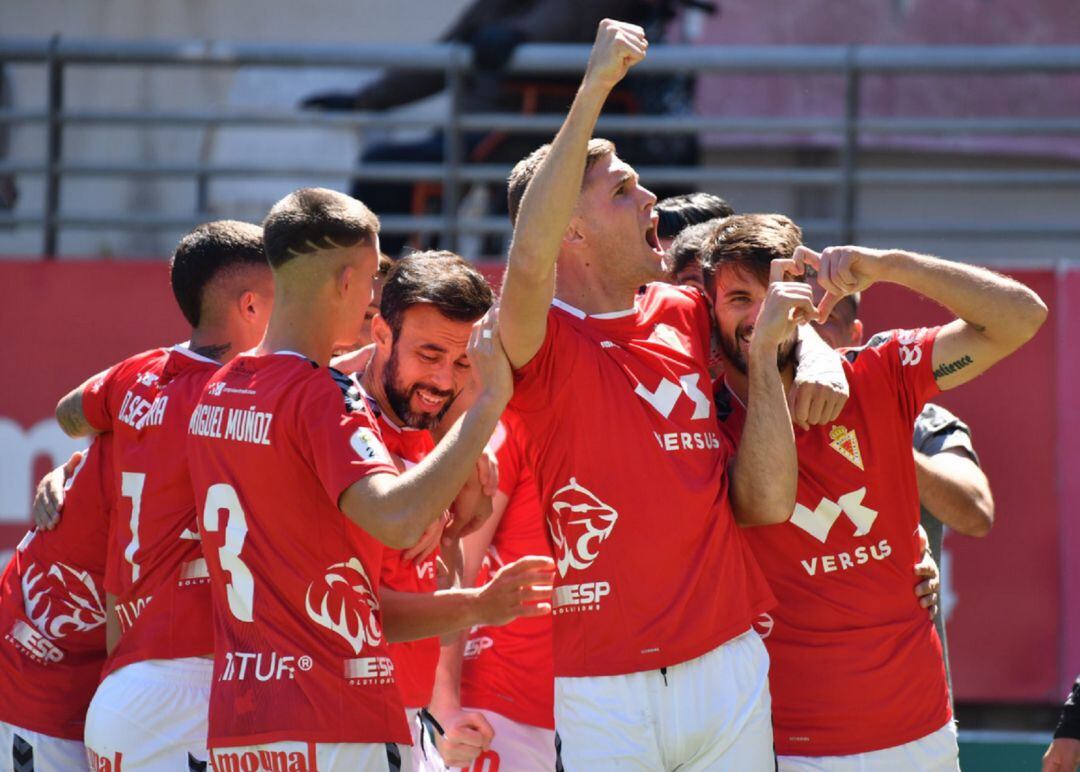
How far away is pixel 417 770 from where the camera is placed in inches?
171

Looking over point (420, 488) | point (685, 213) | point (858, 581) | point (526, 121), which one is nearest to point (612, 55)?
point (420, 488)

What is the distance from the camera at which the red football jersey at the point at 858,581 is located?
4.00 meters

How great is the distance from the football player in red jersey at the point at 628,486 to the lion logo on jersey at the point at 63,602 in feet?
5.08

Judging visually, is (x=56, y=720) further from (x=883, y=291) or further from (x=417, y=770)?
(x=883, y=291)

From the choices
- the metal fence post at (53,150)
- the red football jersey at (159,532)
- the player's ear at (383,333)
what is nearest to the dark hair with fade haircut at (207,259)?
the red football jersey at (159,532)

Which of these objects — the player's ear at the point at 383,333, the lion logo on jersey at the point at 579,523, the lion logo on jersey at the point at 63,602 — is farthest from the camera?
the lion logo on jersey at the point at 63,602

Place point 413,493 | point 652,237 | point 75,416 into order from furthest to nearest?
point 75,416 < point 652,237 < point 413,493

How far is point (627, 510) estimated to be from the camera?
376 centimetres

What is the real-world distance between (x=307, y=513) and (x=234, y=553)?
0.20 metres

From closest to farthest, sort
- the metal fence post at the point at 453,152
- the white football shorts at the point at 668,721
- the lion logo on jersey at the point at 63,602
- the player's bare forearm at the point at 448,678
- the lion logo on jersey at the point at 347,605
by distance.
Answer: the lion logo on jersey at the point at 347,605 < the white football shorts at the point at 668,721 < the lion logo on jersey at the point at 63,602 < the player's bare forearm at the point at 448,678 < the metal fence post at the point at 453,152

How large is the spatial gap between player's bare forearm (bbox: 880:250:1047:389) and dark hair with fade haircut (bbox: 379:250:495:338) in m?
1.17

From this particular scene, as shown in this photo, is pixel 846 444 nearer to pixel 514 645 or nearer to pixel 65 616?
pixel 514 645

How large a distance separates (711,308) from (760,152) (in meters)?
6.50

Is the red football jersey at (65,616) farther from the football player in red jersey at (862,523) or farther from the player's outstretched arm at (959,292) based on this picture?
the player's outstretched arm at (959,292)
